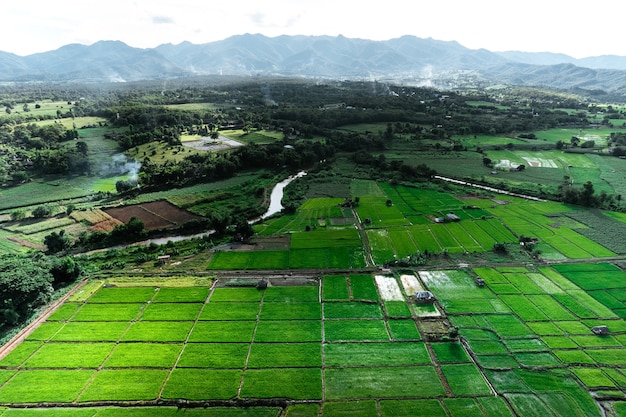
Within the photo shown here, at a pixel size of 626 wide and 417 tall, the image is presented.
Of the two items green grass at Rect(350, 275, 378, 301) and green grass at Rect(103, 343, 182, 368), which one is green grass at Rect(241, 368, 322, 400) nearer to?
green grass at Rect(103, 343, 182, 368)

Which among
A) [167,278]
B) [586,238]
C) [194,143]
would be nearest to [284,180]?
[194,143]

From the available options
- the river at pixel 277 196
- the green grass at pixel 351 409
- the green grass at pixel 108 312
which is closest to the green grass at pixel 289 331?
the green grass at pixel 351 409

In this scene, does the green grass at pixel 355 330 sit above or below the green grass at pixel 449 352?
above

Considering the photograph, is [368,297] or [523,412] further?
[368,297]

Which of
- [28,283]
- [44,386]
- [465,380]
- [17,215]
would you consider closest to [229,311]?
[44,386]

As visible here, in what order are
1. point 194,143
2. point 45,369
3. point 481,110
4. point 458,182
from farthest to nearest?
point 481,110 < point 194,143 < point 458,182 < point 45,369

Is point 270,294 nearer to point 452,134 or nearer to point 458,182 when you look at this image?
point 458,182

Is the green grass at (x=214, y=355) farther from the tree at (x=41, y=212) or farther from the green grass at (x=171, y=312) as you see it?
the tree at (x=41, y=212)
